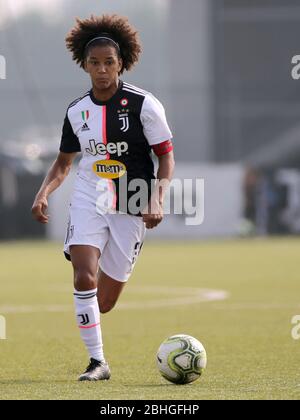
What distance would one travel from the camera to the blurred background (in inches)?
1214

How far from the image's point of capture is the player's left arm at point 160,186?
7.70m

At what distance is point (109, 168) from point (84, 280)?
2.81 feet

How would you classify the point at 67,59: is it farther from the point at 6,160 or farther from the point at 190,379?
the point at 190,379

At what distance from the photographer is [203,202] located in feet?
97.8

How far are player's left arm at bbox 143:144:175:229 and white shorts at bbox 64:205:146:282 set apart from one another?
381mm

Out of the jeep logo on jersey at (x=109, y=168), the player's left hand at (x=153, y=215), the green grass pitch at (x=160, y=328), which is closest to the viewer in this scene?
the green grass pitch at (x=160, y=328)

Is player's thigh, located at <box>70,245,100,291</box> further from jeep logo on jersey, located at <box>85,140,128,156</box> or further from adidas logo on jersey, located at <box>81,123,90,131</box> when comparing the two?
adidas logo on jersey, located at <box>81,123,90,131</box>

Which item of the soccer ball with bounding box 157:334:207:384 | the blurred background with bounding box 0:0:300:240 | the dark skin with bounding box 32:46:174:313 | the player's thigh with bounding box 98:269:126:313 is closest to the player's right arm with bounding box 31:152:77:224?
the dark skin with bounding box 32:46:174:313

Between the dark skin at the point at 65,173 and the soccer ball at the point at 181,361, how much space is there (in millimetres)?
700

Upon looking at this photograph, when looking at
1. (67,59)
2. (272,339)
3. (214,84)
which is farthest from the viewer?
(67,59)

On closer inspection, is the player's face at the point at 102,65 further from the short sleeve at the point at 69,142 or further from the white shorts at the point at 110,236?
the white shorts at the point at 110,236

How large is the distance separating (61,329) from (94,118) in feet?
11.7

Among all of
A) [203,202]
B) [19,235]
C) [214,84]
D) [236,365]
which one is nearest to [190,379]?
[236,365]

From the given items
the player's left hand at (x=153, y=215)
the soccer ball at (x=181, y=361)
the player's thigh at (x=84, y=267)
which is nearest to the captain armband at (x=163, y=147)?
the player's left hand at (x=153, y=215)
